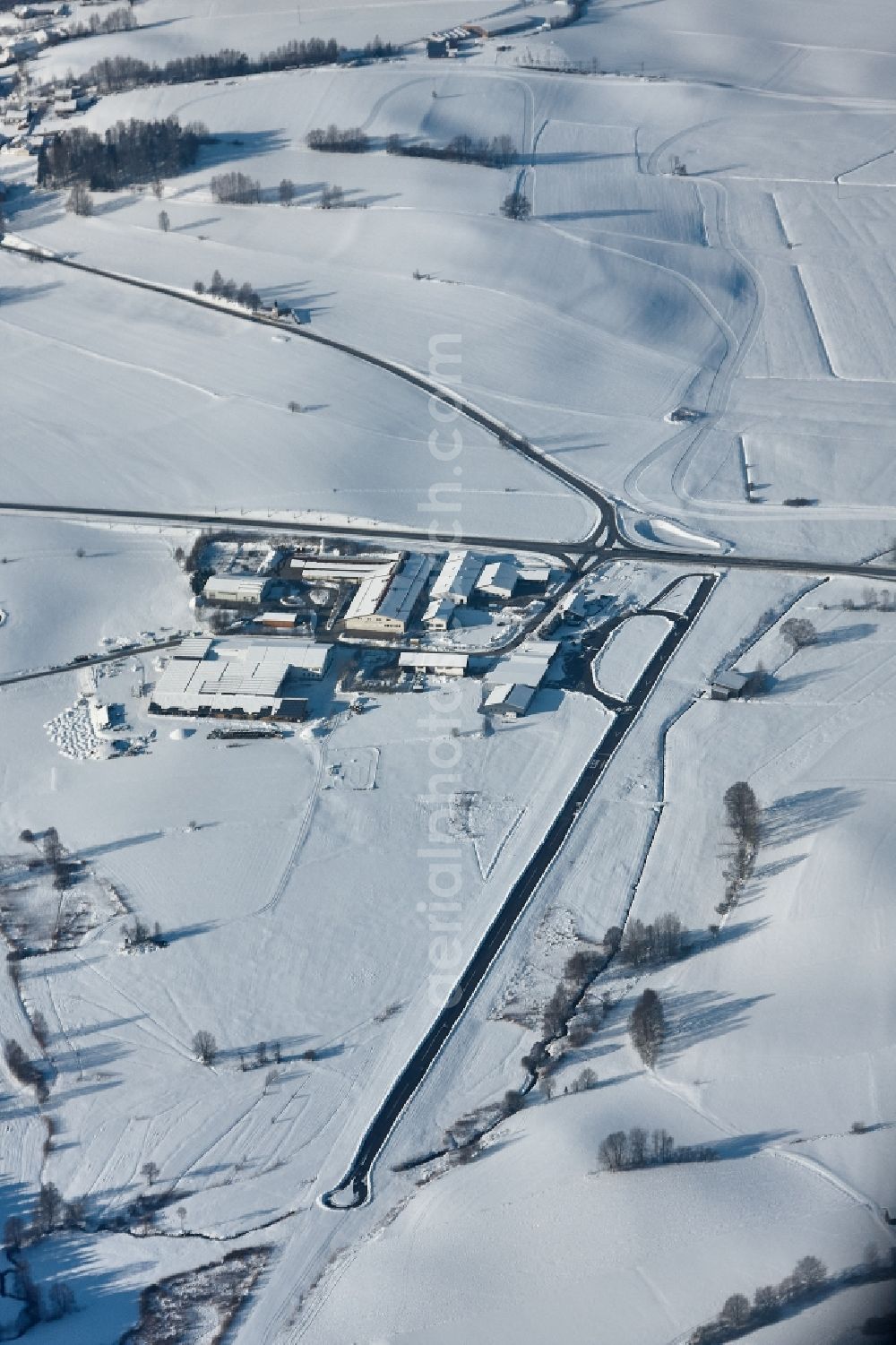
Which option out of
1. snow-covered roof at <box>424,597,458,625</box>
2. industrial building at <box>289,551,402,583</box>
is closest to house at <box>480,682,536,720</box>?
snow-covered roof at <box>424,597,458,625</box>

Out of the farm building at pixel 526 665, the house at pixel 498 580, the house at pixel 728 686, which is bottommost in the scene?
the house at pixel 728 686

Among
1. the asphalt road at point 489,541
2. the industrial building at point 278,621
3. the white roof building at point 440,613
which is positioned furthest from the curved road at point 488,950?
the industrial building at point 278,621

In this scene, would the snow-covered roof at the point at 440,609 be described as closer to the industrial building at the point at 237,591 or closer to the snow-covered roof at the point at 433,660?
the snow-covered roof at the point at 433,660

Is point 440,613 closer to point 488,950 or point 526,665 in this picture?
point 526,665

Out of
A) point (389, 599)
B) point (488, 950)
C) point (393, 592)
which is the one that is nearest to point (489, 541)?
point (393, 592)

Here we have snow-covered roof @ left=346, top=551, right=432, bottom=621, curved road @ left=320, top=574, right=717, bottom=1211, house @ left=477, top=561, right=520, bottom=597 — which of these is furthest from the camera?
house @ left=477, top=561, right=520, bottom=597

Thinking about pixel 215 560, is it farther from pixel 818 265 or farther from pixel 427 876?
pixel 818 265

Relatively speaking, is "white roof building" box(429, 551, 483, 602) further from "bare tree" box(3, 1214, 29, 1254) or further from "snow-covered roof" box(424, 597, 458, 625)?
"bare tree" box(3, 1214, 29, 1254)
